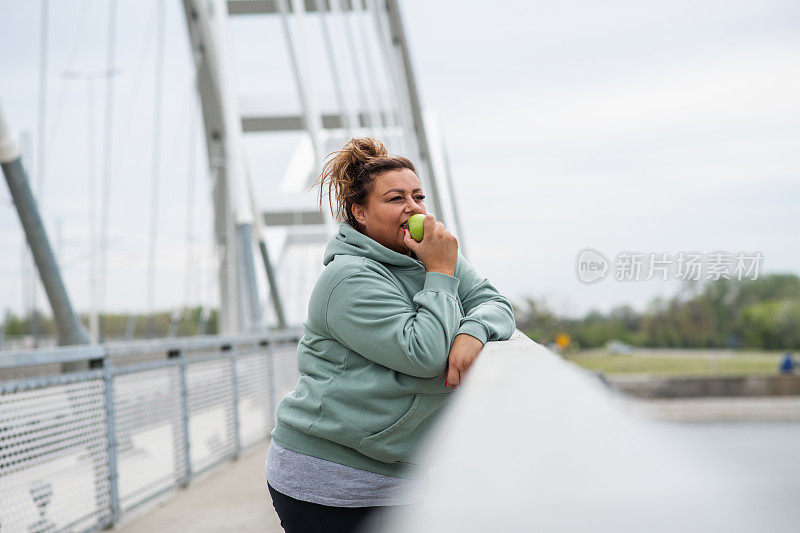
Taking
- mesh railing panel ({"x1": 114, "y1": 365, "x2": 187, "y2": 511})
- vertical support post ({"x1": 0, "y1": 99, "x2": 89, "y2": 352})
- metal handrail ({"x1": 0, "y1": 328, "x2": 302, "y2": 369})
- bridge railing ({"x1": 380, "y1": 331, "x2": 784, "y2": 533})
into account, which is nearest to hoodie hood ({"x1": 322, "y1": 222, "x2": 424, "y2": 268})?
bridge railing ({"x1": 380, "y1": 331, "x2": 784, "y2": 533})

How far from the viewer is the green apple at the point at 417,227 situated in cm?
149

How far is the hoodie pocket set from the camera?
147 centimetres

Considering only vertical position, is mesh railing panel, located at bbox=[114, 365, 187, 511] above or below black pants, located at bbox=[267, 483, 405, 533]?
below

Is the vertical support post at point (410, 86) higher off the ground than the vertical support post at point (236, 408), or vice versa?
the vertical support post at point (410, 86)

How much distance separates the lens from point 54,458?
12.2 ft

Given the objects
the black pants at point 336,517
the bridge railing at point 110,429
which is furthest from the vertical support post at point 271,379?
the black pants at point 336,517

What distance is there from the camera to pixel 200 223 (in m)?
18.2

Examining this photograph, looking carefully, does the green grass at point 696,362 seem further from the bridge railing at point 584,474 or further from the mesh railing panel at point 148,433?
the bridge railing at point 584,474

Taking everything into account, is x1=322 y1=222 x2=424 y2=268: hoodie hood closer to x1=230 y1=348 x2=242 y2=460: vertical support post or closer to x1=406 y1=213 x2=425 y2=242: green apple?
x1=406 y1=213 x2=425 y2=242: green apple

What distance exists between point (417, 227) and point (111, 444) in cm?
320

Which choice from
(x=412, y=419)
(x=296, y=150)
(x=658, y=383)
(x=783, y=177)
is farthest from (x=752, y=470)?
(x=783, y=177)

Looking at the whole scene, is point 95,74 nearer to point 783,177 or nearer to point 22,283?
point 22,283

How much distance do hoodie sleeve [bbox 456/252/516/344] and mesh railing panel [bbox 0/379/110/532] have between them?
2.29 m

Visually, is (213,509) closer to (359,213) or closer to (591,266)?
(591,266)
